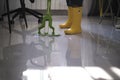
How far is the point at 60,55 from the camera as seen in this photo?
2391 mm

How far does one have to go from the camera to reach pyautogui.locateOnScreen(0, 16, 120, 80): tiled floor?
1.91 m

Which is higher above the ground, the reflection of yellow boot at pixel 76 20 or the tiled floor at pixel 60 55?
the reflection of yellow boot at pixel 76 20

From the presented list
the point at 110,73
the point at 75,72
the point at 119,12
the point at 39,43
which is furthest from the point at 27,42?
the point at 119,12

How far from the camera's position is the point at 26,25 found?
3.66 meters

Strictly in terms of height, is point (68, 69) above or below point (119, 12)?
below

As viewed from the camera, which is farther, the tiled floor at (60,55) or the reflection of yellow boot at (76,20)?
the reflection of yellow boot at (76,20)

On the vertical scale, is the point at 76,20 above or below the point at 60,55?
above

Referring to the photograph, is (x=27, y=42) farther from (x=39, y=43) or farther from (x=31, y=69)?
(x=31, y=69)

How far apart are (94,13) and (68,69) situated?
317 centimetres

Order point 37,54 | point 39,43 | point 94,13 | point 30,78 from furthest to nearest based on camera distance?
point 94,13 → point 39,43 → point 37,54 → point 30,78

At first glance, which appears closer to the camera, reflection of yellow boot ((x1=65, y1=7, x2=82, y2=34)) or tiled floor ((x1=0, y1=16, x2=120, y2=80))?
tiled floor ((x1=0, y1=16, x2=120, y2=80))

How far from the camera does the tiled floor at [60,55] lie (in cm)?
191

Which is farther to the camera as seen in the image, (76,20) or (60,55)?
(76,20)

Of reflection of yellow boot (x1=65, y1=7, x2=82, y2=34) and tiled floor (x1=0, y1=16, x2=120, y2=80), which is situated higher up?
reflection of yellow boot (x1=65, y1=7, x2=82, y2=34)
